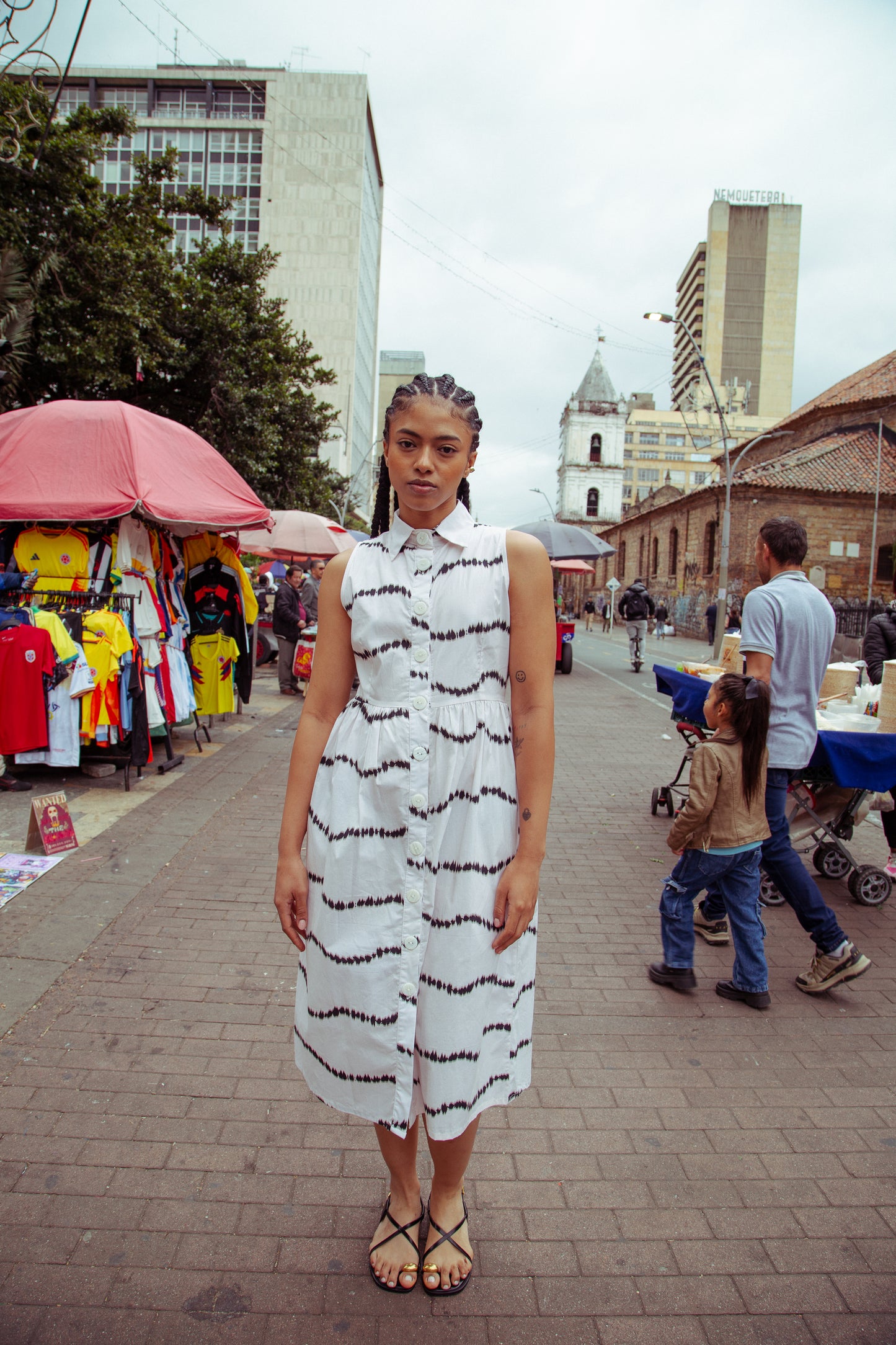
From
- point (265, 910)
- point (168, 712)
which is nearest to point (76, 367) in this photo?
point (168, 712)

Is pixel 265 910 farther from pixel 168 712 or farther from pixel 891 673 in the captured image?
pixel 891 673

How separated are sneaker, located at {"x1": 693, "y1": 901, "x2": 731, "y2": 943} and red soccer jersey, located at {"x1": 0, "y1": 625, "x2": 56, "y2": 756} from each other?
4584 mm

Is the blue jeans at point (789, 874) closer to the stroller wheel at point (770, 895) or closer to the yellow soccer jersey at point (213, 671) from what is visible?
the stroller wheel at point (770, 895)

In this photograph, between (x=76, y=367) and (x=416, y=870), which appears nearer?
(x=416, y=870)

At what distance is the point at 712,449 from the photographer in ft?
329

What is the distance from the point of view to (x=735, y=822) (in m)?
3.58

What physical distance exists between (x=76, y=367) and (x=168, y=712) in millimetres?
9438

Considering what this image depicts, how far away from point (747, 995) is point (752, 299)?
379ft

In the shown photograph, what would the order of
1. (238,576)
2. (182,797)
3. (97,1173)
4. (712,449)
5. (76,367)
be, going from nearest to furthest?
(97,1173) < (182,797) < (238,576) < (76,367) < (712,449)

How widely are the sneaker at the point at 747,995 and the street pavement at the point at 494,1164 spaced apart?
54mm

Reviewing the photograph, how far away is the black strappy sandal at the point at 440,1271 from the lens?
6.77 ft

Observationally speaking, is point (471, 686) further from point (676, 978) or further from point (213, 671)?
point (213, 671)

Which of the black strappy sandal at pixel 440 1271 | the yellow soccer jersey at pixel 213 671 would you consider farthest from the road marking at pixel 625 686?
the black strappy sandal at pixel 440 1271

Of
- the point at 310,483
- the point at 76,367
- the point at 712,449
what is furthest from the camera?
the point at 712,449
